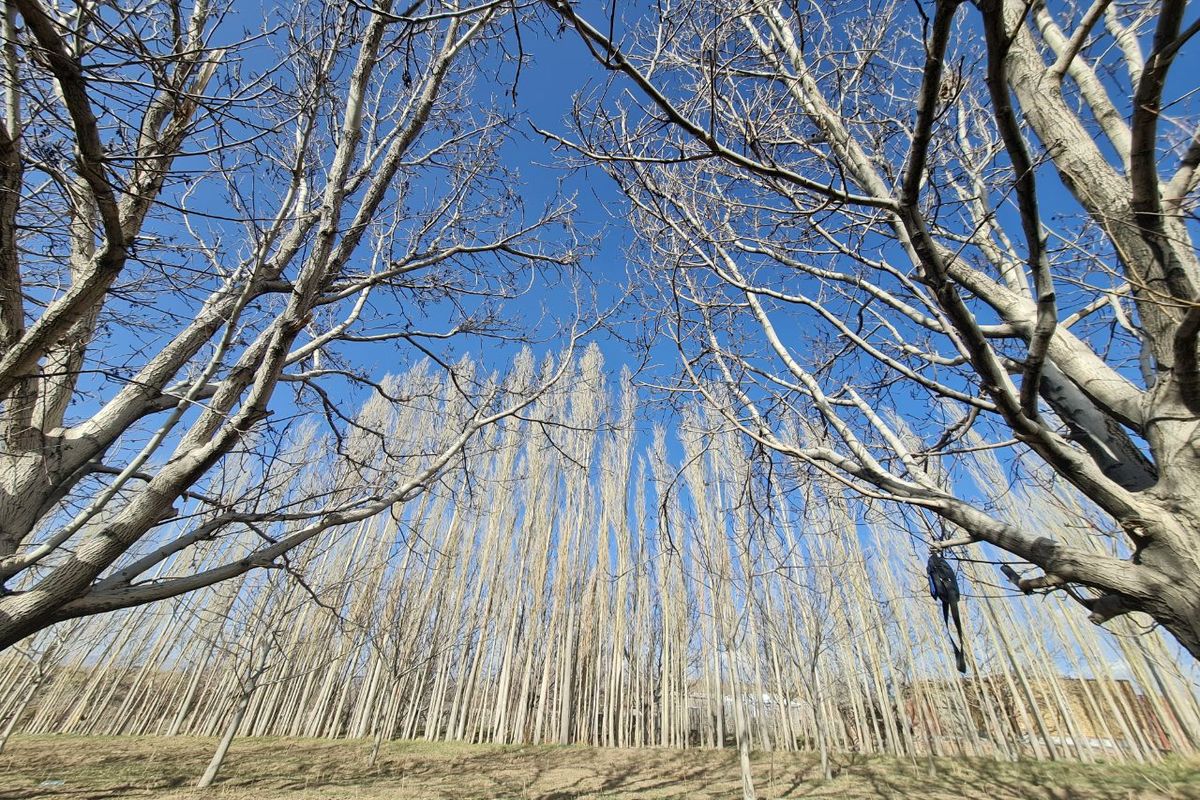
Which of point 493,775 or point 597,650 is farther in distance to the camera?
point 597,650

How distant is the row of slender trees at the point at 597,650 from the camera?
36.5 feet

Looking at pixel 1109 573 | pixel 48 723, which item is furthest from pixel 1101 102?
pixel 48 723

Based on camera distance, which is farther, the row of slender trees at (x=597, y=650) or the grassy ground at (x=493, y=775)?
the row of slender trees at (x=597, y=650)

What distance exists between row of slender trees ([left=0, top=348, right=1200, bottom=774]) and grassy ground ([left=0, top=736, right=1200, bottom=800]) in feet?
3.14

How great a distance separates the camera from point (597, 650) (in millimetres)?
15289

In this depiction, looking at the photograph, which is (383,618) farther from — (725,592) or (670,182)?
(670,182)

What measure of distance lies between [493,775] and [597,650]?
6.09m

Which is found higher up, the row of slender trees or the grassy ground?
the row of slender trees

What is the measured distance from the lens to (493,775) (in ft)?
31.3

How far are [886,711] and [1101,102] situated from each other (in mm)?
14250

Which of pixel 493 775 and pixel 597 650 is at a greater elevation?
pixel 597 650

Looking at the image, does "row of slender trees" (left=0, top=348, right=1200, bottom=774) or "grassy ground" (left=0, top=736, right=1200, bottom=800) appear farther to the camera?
"row of slender trees" (left=0, top=348, right=1200, bottom=774)

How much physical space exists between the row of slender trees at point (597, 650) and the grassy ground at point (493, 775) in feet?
3.14

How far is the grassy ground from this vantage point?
7660 mm
